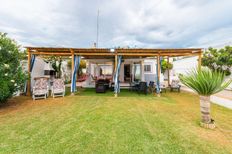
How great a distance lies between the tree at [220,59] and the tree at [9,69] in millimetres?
14838

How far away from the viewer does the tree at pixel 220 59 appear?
1141cm

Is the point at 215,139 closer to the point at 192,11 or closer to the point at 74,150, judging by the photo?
the point at 74,150

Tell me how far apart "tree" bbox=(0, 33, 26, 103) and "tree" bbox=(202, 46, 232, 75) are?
14838 mm

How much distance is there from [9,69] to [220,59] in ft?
51.0

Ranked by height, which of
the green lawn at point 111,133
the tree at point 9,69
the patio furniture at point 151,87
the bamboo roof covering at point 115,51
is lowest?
the green lawn at point 111,133

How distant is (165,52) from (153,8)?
3922 mm

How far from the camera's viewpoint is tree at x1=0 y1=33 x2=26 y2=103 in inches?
238

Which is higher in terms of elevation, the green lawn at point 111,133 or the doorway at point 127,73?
the doorway at point 127,73

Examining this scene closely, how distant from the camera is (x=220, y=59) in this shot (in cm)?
1177

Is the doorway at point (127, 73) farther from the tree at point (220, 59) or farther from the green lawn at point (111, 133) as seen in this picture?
the green lawn at point (111, 133)

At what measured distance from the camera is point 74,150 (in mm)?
2834

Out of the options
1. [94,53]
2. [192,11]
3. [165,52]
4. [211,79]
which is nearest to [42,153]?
[211,79]

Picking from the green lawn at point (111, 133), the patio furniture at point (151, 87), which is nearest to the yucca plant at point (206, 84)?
the green lawn at point (111, 133)

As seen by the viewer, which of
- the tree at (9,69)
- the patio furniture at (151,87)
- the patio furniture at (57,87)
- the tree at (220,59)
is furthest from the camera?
the tree at (220,59)
